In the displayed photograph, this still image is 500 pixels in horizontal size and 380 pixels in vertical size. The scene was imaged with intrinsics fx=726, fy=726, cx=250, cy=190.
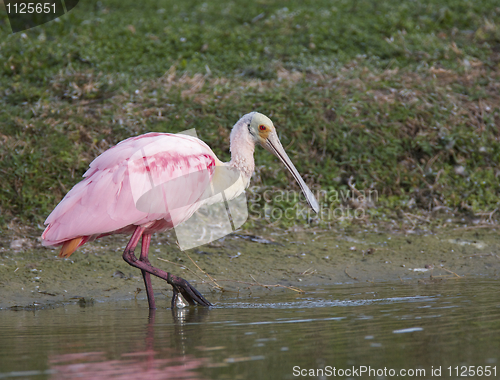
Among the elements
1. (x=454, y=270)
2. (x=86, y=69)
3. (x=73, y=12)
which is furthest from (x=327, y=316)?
(x=73, y=12)

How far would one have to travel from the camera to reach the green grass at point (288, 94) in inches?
316

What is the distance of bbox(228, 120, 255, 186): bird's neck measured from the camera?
6012mm

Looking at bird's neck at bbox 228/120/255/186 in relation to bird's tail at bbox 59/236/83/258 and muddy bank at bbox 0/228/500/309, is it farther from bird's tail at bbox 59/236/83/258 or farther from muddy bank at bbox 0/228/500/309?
bird's tail at bbox 59/236/83/258

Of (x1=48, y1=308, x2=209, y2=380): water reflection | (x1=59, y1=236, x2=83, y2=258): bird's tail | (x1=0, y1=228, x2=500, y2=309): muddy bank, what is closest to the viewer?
(x1=48, y1=308, x2=209, y2=380): water reflection

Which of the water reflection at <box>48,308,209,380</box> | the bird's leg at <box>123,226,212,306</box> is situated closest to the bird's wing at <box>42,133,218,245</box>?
the bird's leg at <box>123,226,212,306</box>

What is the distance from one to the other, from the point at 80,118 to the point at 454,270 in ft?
15.0

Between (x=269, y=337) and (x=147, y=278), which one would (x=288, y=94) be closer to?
(x=147, y=278)

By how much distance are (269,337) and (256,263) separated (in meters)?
2.73

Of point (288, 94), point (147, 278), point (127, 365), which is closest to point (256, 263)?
point (147, 278)

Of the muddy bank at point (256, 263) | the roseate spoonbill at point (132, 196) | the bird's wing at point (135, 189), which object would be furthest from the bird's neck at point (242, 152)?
the muddy bank at point (256, 263)

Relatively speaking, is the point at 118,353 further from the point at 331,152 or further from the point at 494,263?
the point at 331,152

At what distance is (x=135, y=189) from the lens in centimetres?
549

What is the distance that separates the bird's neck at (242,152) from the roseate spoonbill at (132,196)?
143 mm

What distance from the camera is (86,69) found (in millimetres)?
9844
